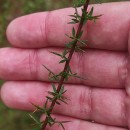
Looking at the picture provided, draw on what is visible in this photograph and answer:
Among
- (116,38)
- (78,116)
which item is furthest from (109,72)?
(78,116)

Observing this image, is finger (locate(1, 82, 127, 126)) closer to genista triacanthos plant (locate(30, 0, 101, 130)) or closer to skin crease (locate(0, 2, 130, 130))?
skin crease (locate(0, 2, 130, 130))

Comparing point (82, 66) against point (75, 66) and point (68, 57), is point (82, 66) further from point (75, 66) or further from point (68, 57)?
point (68, 57)

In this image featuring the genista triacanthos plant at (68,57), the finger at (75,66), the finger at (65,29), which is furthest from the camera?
the finger at (75,66)

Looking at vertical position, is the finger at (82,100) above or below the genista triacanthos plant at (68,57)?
below

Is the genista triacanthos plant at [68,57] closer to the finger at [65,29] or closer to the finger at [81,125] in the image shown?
the finger at [65,29]

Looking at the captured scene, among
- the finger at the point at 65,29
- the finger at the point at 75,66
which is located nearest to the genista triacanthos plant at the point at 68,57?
the finger at the point at 65,29

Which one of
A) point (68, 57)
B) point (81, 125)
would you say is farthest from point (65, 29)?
point (81, 125)

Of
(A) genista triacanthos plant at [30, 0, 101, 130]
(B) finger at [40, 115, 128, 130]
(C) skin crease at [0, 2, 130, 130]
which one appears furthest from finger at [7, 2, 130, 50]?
(B) finger at [40, 115, 128, 130]
